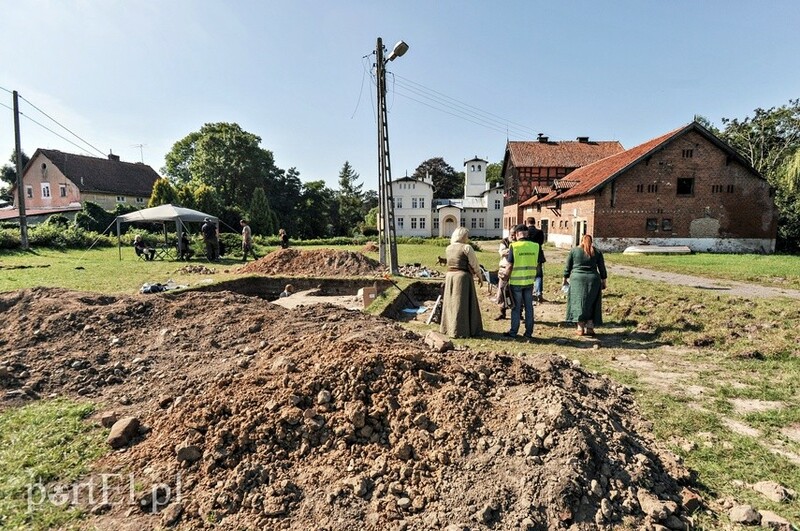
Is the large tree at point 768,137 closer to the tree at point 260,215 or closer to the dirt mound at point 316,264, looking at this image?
the dirt mound at point 316,264

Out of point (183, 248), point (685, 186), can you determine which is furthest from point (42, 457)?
point (685, 186)

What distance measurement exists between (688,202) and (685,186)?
105 centimetres

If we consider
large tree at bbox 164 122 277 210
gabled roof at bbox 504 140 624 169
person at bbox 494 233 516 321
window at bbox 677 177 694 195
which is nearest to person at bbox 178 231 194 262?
person at bbox 494 233 516 321

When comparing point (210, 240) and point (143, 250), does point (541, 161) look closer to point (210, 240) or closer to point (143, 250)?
point (210, 240)

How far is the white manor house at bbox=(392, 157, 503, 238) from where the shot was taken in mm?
50062

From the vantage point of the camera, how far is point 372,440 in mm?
3141

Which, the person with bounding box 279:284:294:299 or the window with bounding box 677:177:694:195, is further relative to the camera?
the window with bounding box 677:177:694:195

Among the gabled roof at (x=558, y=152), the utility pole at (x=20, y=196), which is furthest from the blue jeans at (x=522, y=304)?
the gabled roof at (x=558, y=152)

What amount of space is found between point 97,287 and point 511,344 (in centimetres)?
1059

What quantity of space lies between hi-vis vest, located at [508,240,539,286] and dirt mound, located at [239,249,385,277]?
8.14m

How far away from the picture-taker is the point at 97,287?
35.3ft

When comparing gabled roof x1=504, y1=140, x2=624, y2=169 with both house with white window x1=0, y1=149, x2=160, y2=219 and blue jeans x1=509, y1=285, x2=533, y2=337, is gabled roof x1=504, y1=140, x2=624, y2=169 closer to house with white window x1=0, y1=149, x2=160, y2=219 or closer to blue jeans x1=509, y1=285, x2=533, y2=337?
blue jeans x1=509, y1=285, x2=533, y2=337

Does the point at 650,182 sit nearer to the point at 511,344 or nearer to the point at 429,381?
the point at 511,344

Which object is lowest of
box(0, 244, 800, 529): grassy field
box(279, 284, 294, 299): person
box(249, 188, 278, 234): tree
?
box(0, 244, 800, 529): grassy field
